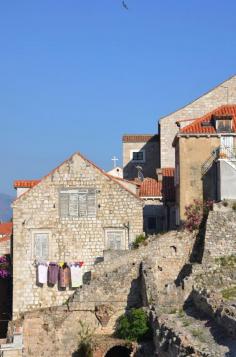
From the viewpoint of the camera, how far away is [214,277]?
34094 mm

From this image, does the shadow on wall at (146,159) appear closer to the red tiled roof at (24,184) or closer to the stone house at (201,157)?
the red tiled roof at (24,184)

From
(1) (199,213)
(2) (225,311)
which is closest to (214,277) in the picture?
(1) (199,213)

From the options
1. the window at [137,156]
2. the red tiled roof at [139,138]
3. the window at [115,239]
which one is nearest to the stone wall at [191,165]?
the window at [115,239]

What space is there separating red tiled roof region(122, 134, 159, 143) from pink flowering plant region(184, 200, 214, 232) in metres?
19.3

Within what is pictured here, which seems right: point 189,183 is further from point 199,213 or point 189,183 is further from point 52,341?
point 52,341

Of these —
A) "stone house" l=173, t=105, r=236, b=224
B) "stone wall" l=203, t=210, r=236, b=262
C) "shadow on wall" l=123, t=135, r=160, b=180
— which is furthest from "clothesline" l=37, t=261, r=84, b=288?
"shadow on wall" l=123, t=135, r=160, b=180

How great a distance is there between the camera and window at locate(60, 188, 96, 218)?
4028 centimetres

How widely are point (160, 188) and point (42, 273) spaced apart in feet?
37.7

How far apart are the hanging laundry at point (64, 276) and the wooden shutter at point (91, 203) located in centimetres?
309

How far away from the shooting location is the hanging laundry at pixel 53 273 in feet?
128

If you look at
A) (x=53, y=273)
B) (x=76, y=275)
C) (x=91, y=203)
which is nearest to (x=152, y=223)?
(x=91, y=203)

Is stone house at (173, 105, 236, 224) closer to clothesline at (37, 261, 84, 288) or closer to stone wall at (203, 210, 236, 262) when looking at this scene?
stone wall at (203, 210, 236, 262)

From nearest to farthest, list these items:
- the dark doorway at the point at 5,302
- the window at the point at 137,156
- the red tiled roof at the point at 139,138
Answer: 1. the dark doorway at the point at 5,302
2. the red tiled roof at the point at 139,138
3. the window at the point at 137,156

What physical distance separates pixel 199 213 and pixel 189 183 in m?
1.94
